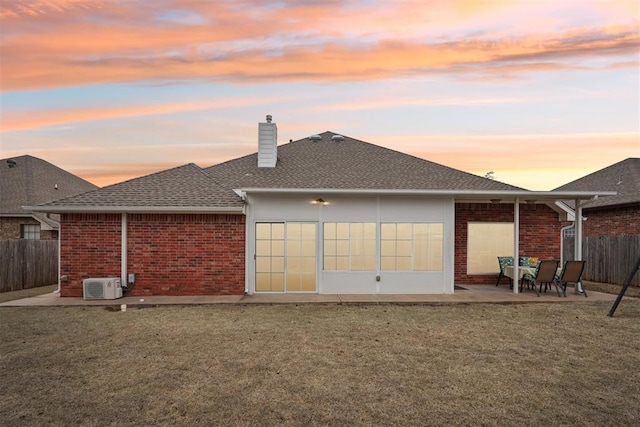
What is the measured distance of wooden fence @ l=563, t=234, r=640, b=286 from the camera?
14617 mm

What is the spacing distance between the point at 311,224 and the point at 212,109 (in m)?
6.66

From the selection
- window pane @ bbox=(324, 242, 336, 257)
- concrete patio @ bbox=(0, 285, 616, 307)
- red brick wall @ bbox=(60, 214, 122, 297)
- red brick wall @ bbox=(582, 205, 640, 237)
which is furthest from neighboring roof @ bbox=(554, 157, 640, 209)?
red brick wall @ bbox=(60, 214, 122, 297)

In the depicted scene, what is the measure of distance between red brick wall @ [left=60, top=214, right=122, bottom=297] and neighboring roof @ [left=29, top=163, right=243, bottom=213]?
1.40 feet

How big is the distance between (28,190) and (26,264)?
7.64 metres

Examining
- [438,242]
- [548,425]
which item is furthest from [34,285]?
[548,425]

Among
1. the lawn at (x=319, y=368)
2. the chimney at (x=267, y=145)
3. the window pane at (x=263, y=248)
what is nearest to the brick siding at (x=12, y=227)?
the chimney at (x=267, y=145)

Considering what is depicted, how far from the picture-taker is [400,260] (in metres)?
11.8

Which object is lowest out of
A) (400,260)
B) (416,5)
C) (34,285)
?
(34,285)

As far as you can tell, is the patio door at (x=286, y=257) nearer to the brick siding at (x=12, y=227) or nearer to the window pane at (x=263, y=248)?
the window pane at (x=263, y=248)

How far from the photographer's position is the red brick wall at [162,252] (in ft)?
36.8

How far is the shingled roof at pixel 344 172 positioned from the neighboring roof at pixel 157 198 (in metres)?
1.51

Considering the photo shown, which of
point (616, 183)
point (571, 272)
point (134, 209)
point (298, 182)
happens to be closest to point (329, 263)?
point (298, 182)

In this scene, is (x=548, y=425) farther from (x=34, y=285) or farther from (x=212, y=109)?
(x=34, y=285)

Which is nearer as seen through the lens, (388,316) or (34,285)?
(388,316)
